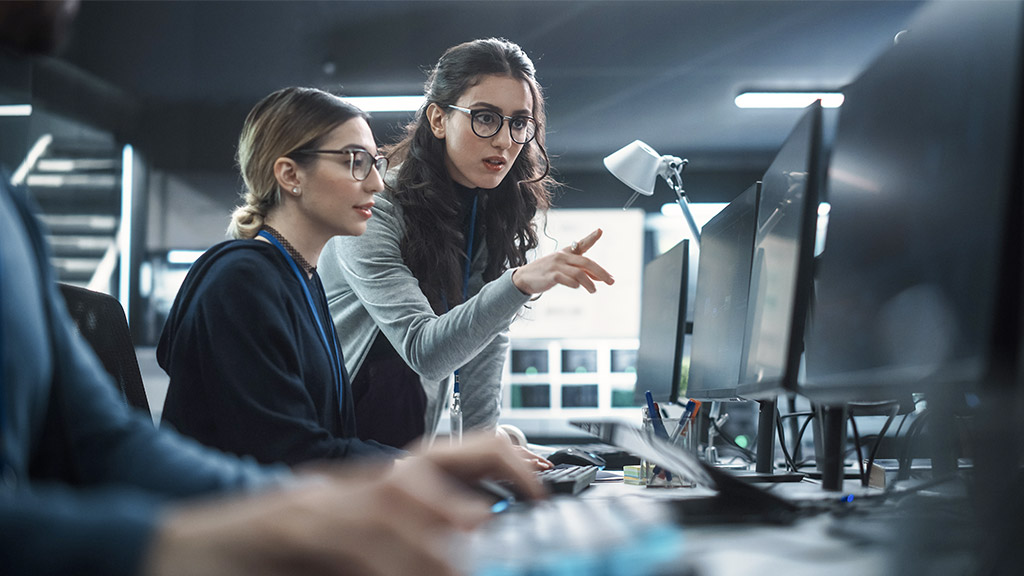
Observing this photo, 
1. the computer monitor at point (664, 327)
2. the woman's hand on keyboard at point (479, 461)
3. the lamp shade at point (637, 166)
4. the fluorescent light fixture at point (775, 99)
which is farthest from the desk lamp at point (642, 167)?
the fluorescent light fixture at point (775, 99)

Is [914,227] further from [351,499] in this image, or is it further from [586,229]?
[586,229]

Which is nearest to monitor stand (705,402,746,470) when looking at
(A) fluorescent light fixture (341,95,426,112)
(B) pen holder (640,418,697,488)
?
(B) pen holder (640,418,697,488)

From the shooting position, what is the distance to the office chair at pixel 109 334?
132 centimetres

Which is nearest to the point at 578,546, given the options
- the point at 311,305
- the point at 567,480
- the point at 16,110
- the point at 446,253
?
the point at 567,480

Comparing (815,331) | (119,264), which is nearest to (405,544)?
(815,331)

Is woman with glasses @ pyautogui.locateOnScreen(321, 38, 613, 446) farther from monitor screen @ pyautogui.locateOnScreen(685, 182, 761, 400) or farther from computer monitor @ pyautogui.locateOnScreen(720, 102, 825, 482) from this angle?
computer monitor @ pyautogui.locateOnScreen(720, 102, 825, 482)

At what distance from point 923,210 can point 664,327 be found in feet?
4.35

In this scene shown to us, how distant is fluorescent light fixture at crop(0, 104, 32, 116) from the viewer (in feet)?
15.8

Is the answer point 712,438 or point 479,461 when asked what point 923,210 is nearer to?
point 479,461

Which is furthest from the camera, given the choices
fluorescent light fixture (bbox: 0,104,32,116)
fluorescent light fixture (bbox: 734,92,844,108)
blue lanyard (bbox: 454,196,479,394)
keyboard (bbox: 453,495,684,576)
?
fluorescent light fixture (bbox: 734,92,844,108)

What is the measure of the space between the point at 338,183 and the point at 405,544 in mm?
1220

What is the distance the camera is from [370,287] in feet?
5.29

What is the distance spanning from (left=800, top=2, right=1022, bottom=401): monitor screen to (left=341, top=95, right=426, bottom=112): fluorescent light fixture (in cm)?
500

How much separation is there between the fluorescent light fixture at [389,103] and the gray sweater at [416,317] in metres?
3.98
